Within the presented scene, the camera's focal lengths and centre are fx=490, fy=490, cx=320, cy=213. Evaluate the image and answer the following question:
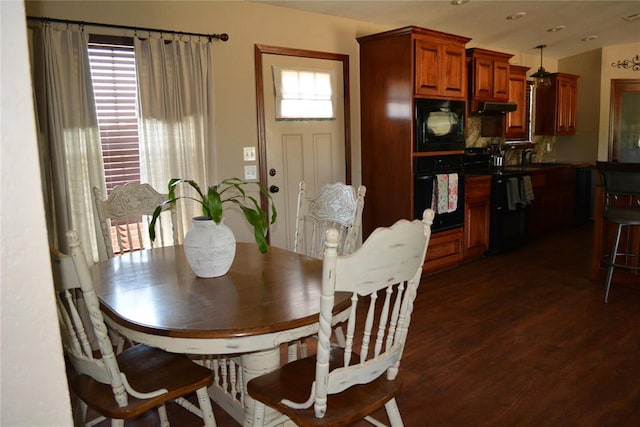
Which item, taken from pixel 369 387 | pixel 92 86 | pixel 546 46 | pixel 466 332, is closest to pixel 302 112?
pixel 92 86

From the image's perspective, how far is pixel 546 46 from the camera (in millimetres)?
6547

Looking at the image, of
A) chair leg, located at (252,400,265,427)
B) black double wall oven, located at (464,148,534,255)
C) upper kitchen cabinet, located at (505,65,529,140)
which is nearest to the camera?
chair leg, located at (252,400,265,427)

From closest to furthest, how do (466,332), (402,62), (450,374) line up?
1. (450,374)
2. (466,332)
3. (402,62)

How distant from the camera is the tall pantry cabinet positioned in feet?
13.8

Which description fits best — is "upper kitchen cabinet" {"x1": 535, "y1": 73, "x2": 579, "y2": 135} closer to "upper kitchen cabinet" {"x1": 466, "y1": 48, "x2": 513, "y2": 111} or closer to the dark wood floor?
"upper kitchen cabinet" {"x1": 466, "y1": 48, "x2": 513, "y2": 111}

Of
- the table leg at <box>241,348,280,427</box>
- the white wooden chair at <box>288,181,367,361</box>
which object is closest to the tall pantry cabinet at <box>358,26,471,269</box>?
the white wooden chair at <box>288,181,367,361</box>

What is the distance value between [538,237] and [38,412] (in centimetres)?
641

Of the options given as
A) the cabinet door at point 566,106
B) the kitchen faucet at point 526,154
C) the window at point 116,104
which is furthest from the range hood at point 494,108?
the window at point 116,104

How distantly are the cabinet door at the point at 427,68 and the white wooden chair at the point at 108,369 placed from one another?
3197 mm

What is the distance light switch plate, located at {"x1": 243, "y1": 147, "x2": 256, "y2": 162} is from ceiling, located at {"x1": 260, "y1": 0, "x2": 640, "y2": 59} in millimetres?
1192

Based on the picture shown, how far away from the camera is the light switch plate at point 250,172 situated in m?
3.91

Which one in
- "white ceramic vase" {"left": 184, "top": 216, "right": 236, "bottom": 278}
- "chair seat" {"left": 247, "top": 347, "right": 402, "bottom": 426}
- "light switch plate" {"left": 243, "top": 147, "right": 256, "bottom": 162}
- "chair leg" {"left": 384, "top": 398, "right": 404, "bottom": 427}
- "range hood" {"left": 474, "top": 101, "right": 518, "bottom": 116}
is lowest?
"chair leg" {"left": 384, "top": 398, "right": 404, "bottom": 427}

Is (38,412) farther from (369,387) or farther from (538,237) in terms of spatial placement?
(538,237)

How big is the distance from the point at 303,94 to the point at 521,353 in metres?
2.62
